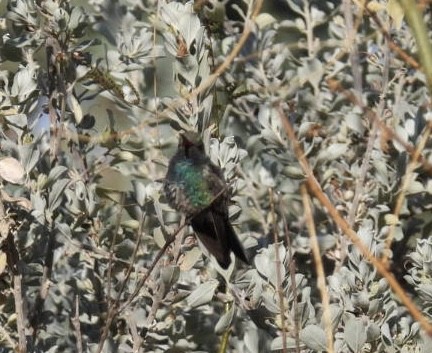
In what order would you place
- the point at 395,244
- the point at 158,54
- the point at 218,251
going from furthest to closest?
the point at 395,244, the point at 158,54, the point at 218,251

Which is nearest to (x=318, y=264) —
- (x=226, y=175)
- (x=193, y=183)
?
(x=226, y=175)

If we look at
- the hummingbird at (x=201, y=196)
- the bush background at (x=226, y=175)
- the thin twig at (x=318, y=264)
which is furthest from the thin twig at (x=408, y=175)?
the hummingbird at (x=201, y=196)

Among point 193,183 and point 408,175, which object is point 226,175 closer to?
point 193,183

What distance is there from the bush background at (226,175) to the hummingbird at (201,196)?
0.15 feet

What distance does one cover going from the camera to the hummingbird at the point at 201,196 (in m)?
2.87

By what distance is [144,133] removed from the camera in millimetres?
3635

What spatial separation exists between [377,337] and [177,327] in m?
0.82

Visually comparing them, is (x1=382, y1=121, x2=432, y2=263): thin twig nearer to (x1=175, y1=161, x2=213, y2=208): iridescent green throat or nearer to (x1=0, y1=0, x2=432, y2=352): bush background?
(x1=0, y1=0, x2=432, y2=352): bush background

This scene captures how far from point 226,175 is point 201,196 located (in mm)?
387

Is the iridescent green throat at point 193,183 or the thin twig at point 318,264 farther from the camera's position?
the iridescent green throat at point 193,183

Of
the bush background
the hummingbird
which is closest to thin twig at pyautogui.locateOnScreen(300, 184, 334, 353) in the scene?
the bush background

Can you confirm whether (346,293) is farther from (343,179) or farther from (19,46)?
(19,46)

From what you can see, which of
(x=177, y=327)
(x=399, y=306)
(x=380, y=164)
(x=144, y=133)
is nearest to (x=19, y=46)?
(x=144, y=133)

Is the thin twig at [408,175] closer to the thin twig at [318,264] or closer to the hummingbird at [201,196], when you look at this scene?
the thin twig at [318,264]
